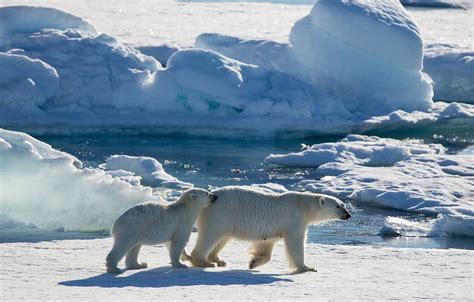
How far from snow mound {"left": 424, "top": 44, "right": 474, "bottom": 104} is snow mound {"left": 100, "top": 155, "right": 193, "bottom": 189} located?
8.94m

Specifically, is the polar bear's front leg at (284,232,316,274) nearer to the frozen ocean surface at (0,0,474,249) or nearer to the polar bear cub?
the polar bear cub

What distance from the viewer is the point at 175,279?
7.09 meters

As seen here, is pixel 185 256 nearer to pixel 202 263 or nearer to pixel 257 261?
pixel 202 263

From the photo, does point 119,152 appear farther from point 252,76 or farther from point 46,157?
point 46,157

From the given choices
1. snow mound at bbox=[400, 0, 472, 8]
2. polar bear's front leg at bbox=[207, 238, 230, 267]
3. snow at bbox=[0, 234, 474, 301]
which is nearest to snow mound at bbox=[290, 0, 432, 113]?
snow at bbox=[0, 234, 474, 301]

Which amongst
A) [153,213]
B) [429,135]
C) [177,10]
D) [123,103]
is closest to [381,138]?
[429,135]

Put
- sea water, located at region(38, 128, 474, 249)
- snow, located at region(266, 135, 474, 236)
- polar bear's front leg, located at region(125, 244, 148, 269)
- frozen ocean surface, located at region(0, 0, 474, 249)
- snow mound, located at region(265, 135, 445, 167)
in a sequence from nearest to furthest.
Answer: polar bear's front leg, located at region(125, 244, 148, 269), sea water, located at region(38, 128, 474, 249), frozen ocean surface, located at region(0, 0, 474, 249), snow, located at region(266, 135, 474, 236), snow mound, located at region(265, 135, 445, 167)

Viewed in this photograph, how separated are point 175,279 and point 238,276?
48cm

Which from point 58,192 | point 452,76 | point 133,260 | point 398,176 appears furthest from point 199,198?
point 452,76

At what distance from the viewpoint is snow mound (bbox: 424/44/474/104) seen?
20781 mm

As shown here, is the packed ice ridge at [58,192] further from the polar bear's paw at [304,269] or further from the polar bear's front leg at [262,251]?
the polar bear's paw at [304,269]

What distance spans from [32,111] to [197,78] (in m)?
2.81

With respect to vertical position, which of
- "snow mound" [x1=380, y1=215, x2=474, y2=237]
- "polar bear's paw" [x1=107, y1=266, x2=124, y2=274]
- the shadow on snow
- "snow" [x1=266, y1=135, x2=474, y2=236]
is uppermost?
"snow" [x1=266, y1=135, x2=474, y2=236]

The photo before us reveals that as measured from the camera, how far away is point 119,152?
52.3 ft
